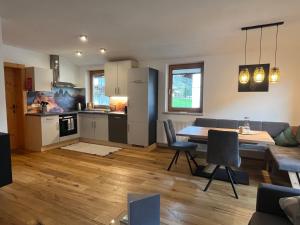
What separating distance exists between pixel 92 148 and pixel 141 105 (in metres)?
1.67

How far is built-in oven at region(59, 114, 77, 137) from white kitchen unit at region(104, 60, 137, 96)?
46.1 inches

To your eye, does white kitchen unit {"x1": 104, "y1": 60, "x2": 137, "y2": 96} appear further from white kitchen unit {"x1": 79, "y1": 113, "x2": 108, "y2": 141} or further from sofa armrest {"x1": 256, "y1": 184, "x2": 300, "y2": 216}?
sofa armrest {"x1": 256, "y1": 184, "x2": 300, "y2": 216}

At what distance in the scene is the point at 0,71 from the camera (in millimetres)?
2820

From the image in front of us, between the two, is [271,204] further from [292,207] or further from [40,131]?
[40,131]

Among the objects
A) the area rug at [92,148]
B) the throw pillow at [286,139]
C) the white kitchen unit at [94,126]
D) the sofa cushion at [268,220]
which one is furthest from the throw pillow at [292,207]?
the white kitchen unit at [94,126]

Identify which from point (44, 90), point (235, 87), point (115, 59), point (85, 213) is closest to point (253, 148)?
point (235, 87)

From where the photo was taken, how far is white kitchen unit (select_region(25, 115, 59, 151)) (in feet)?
14.8

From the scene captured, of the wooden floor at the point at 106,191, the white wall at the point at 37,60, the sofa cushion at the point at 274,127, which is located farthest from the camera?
the white wall at the point at 37,60

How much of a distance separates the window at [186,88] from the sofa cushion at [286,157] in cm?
188

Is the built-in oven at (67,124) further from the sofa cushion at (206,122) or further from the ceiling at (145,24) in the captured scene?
the sofa cushion at (206,122)

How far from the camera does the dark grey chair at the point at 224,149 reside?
2611mm

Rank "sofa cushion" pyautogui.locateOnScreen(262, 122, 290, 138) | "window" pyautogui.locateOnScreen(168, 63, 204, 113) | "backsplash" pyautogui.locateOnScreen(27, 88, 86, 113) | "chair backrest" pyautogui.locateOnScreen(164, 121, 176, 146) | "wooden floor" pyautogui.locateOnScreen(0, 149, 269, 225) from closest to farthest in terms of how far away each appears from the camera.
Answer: "wooden floor" pyautogui.locateOnScreen(0, 149, 269, 225) < "chair backrest" pyautogui.locateOnScreen(164, 121, 176, 146) < "sofa cushion" pyautogui.locateOnScreen(262, 122, 290, 138) < "window" pyautogui.locateOnScreen(168, 63, 204, 113) < "backsplash" pyautogui.locateOnScreen(27, 88, 86, 113)

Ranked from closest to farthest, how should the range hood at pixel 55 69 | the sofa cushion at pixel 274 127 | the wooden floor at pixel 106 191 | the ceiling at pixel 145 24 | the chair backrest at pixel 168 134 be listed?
the wooden floor at pixel 106 191 < the ceiling at pixel 145 24 < the chair backrest at pixel 168 134 < the sofa cushion at pixel 274 127 < the range hood at pixel 55 69

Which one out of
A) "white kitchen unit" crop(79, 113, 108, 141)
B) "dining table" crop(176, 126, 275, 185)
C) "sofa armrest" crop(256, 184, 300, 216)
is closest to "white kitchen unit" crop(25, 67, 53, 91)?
"white kitchen unit" crop(79, 113, 108, 141)
